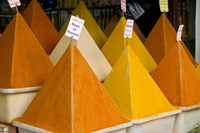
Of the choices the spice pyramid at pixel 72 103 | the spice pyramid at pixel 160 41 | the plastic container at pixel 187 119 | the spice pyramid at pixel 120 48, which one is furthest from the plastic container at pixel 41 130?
the spice pyramid at pixel 160 41

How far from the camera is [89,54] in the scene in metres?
1.84

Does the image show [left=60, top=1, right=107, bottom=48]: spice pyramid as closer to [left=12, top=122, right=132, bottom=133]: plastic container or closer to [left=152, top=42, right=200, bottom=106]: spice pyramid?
[left=152, top=42, right=200, bottom=106]: spice pyramid

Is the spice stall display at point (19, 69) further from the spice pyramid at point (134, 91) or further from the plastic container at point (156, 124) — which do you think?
the plastic container at point (156, 124)

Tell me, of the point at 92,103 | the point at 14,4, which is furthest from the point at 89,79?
the point at 14,4

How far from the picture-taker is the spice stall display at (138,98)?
161cm

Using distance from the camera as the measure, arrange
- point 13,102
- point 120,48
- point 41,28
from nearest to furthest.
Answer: point 13,102, point 120,48, point 41,28

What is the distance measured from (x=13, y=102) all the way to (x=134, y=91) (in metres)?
0.49

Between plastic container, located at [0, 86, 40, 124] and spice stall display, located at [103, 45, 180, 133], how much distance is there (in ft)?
1.10

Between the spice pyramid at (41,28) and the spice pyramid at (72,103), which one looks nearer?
the spice pyramid at (72,103)

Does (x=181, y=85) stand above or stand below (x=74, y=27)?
below

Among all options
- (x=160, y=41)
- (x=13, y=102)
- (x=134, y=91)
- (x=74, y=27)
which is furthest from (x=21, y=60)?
(x=160, y=41)

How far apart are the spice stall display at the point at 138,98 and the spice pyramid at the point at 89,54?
0.46ft

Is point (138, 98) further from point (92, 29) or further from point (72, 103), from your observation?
point (92, 29)

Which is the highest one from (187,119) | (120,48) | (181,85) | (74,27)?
(74,27)
